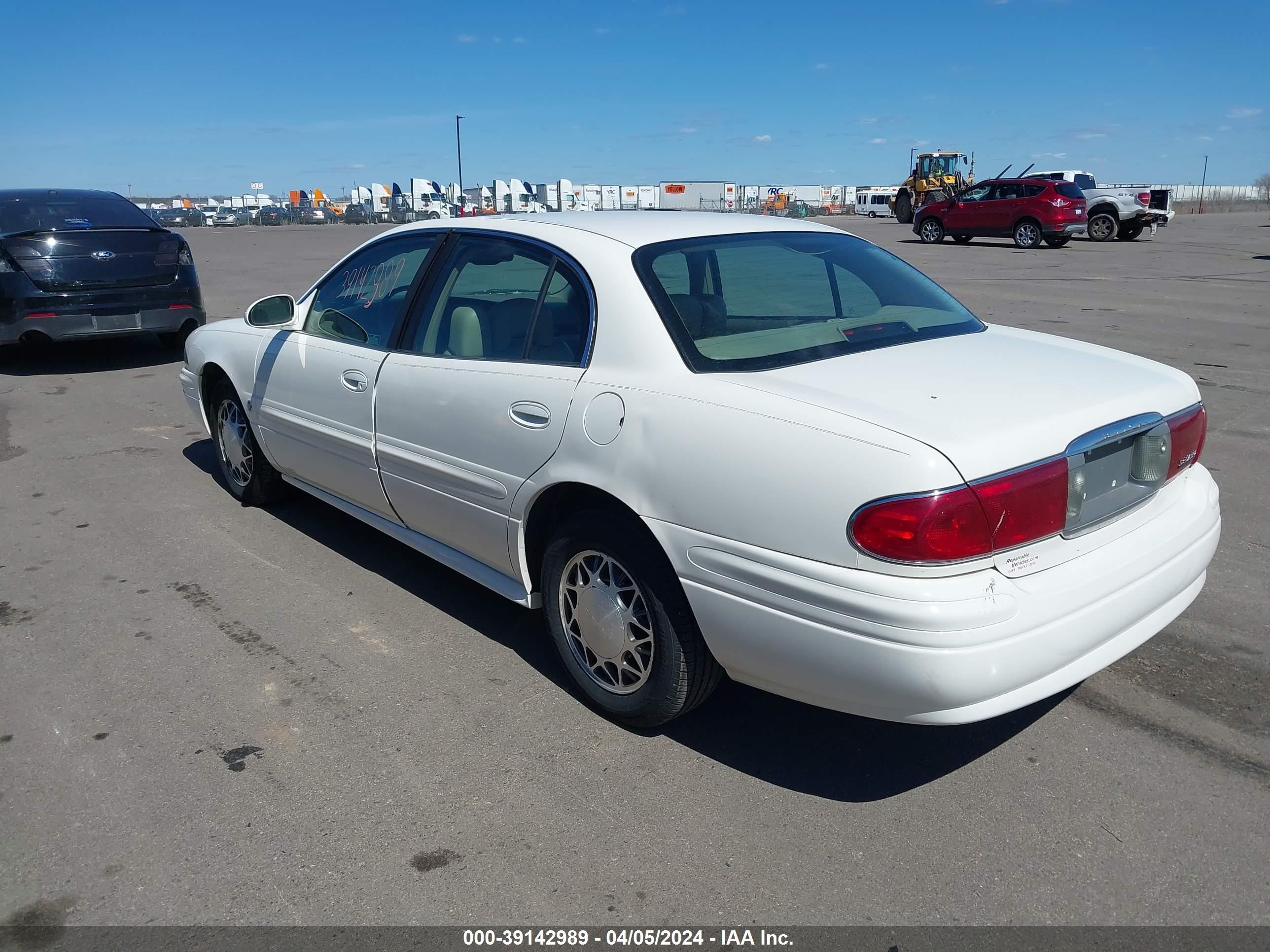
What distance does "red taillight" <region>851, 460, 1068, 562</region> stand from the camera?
240 cm

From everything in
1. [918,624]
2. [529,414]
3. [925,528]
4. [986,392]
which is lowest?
[918,624]

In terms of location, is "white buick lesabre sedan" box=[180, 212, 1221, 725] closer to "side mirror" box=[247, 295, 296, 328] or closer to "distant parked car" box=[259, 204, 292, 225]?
"side mirror" box=[247, 295, 296, 328]

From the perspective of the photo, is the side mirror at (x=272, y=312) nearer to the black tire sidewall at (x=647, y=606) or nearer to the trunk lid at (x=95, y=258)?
the black tire sidewall at (x=647, y=606)

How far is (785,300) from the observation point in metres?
3.57

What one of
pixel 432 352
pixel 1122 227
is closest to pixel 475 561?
pixel 432 352

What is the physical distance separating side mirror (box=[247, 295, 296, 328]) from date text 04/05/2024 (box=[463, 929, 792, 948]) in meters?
3.32

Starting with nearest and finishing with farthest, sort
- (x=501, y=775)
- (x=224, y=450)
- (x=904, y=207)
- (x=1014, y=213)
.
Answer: (x=501, y=775) → (x=224, y=450) → (x=1014, y=213) → (x=904, y=207)

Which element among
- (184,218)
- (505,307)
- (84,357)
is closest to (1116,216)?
(84,357)

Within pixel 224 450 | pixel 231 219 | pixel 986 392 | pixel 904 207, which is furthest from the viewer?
pixel 231 219

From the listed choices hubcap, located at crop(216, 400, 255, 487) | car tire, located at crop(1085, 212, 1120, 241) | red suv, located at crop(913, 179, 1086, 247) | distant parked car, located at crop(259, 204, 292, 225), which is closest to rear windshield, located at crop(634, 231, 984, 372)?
hubcap, located at crop(216, 400, 255, 487)

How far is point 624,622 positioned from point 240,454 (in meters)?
3.16

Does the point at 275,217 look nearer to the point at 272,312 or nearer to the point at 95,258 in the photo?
the point at 95,258

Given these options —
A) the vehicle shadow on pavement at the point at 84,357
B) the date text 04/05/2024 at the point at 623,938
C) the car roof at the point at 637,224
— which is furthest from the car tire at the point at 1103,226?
the date text 04/05/2024 at the point at 623,938

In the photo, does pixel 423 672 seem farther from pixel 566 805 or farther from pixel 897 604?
pixel 897 604
